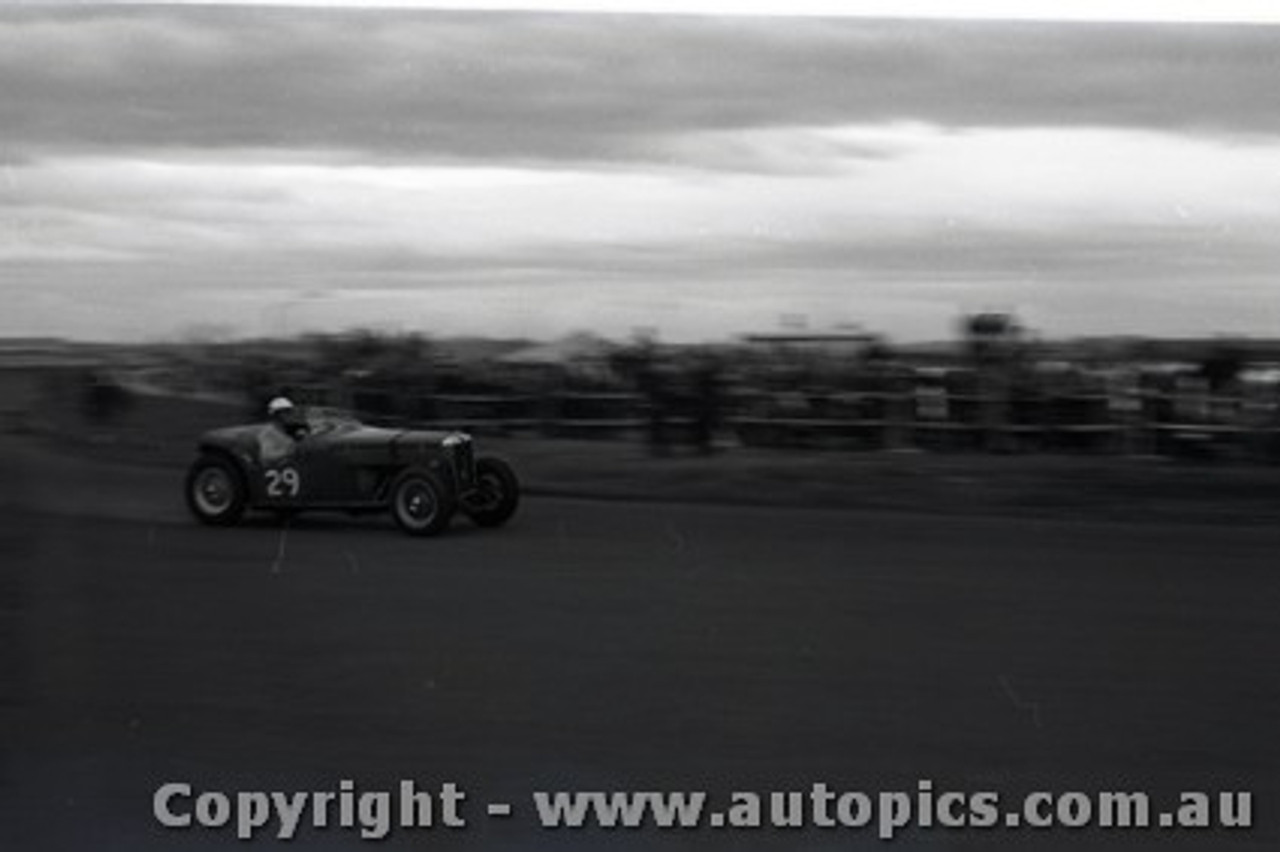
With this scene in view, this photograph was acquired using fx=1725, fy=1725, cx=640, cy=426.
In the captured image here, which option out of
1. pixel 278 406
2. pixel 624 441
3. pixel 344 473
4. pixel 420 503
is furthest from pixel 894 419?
pixel 278 406

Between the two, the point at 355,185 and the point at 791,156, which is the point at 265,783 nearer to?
the point at 355,185

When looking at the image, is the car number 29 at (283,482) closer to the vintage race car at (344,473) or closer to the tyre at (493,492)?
the vintage race car at (344,473)

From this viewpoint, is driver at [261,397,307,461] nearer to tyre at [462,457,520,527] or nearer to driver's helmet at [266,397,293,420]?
driver's helmet at [266,397,293,420]

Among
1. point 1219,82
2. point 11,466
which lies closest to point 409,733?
point 11,466

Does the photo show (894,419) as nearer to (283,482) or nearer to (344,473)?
(344,473)

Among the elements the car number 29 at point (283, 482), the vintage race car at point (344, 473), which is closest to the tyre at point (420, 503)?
the vintage race car at point (344, 473)

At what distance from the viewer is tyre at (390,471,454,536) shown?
2.76m

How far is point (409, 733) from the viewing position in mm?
2820

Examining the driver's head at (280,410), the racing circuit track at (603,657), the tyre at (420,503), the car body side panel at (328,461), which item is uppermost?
the driver's head at (280,410)

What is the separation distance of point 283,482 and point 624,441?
56 centimetres

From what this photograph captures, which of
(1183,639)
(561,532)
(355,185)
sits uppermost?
(355,185)

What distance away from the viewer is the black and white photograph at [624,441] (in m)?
2.73

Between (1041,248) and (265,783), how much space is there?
153cm

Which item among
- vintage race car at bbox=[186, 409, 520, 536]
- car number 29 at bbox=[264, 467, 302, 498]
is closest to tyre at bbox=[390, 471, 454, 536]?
vintage race car at bbox=[186, 409, 520, 536]
